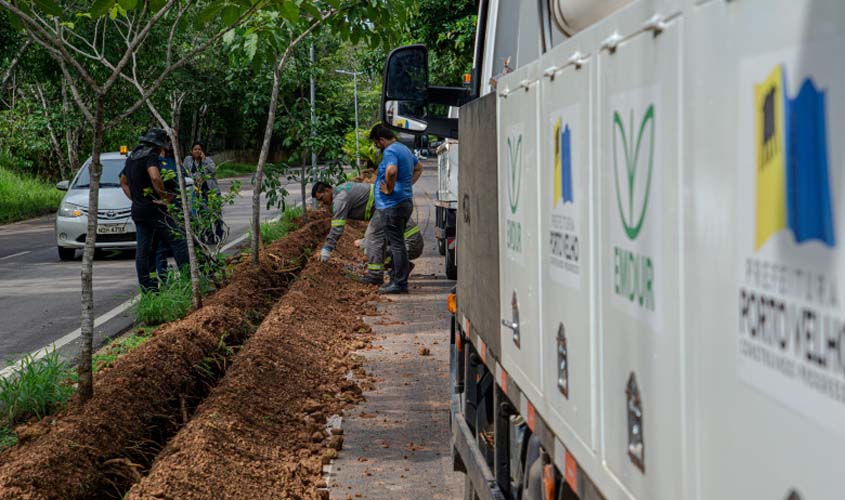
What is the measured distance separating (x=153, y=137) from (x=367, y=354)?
12.2 feet

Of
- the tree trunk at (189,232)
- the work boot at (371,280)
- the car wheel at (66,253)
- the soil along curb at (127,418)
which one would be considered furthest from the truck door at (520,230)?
the car wheel at (66,253)

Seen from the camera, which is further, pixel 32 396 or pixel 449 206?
pixel 449 206

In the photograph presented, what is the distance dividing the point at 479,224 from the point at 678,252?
2.58m

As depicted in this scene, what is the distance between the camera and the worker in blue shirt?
13.0 m

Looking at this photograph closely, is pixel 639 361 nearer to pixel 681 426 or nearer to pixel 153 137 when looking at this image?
pixel 681 426

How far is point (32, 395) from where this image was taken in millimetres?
7402

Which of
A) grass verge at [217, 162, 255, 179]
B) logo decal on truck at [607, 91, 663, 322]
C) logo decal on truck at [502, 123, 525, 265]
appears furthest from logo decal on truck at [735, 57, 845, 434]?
grass verge at [217, 162, 255, 179]

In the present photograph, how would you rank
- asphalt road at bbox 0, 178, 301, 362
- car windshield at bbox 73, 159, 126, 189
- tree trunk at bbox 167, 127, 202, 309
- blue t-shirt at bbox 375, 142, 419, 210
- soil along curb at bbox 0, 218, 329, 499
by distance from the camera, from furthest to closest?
car windshield at bbox 73, 159, 126, 189
blue t-shirt at bbox 375, 142, 419, 210
tree trunk at bbox 167, 127, 202, 309
asphalt road at bbox 0, 178, 301, 362
soil along curb at bbox 0, 218, 329, 499

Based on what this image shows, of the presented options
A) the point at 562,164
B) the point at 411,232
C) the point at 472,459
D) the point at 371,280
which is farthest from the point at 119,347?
the point at 562,164

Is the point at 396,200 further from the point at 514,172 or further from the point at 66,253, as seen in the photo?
the point at 514,172

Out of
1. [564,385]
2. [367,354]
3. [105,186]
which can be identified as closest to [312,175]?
[105,186]

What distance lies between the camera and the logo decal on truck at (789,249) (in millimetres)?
1433

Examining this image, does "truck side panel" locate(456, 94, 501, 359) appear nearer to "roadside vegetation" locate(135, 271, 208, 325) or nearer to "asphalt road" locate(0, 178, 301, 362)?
"asphalt road" locate(0, 178, 301, 362)

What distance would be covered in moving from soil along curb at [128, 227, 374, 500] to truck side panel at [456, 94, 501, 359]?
4.88 ft
